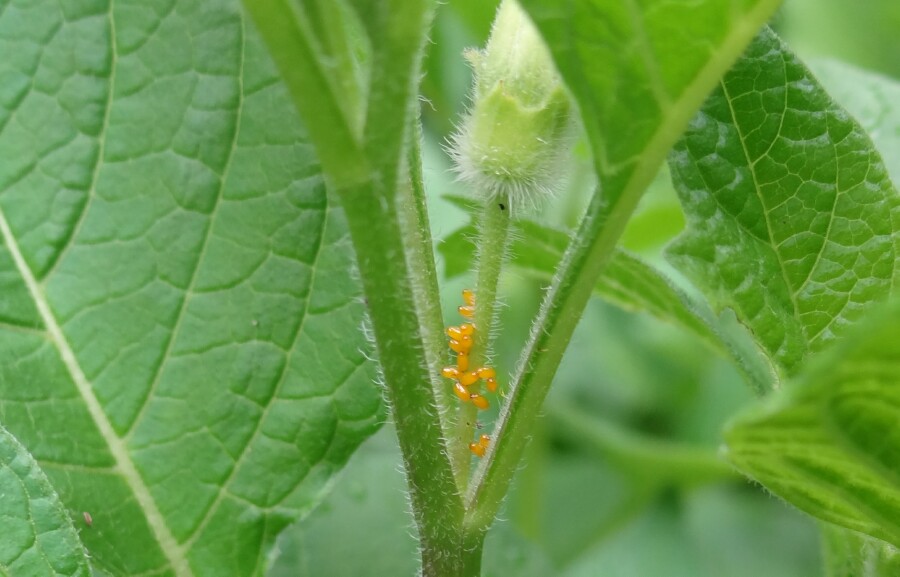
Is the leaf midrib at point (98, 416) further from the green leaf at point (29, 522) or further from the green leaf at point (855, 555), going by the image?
the green leaf at point (855, 555)

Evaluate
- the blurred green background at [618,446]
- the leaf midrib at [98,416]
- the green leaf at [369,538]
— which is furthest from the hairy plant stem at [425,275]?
the blurred green background at [618,446]

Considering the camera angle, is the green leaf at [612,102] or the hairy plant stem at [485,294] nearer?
the green leaf at [612,102]

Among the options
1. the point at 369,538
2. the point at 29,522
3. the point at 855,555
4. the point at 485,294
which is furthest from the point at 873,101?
the point at 29,522

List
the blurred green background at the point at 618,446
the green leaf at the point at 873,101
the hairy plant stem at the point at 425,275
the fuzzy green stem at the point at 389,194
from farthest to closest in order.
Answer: the blurred green background at the point at 618,446
the green leaf at the point at 873,101
the hairy plant stem at the point at 425,275
the fuzzy green stem at the point at 389,194

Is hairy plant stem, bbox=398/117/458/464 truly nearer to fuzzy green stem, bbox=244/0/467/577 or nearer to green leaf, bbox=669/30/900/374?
fuzzy green stem, bbox=244/0/467/577

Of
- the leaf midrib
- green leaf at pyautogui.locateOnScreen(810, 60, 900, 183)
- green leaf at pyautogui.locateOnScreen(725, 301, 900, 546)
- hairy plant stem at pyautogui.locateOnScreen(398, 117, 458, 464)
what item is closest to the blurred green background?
green leaf at pyautogui.locateOnScreen(810, 60, 900, 183)

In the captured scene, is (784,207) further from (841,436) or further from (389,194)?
(389,194)


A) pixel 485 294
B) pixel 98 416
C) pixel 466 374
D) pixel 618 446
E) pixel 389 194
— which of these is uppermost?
pixel 389 194

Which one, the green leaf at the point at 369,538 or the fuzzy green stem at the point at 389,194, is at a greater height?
the fuzzy green stem at the point at 389,194
